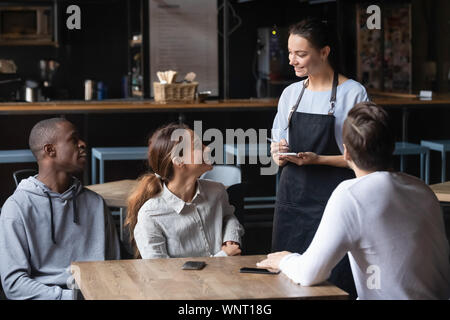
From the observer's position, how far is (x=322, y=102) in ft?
10.2

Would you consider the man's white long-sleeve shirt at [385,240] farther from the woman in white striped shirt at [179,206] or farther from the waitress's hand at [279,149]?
the waitress's hand at [279,149]

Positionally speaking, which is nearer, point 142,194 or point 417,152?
point 142,194

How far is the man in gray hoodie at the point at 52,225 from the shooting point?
99.7 inches

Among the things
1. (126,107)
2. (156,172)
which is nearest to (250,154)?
(126,107)

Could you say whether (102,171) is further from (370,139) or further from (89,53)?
(89,53)

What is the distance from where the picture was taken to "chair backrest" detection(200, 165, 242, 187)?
146 inches

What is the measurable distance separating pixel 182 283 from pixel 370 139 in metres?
0.66

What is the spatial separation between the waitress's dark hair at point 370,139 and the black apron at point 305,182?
106cm

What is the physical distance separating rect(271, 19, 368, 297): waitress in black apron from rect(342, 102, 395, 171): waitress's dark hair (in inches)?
39.7

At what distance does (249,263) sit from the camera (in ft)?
7.48
